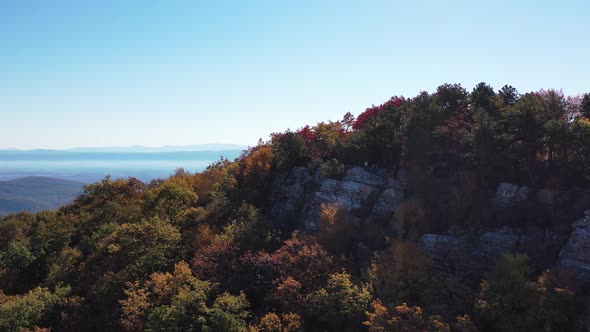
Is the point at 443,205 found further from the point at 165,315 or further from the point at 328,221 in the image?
the point at 165,315

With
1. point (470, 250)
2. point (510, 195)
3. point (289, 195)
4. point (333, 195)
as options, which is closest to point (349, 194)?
point (333, 195)

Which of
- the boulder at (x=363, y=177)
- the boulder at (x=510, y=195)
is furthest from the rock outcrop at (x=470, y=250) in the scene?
the boulder at (x=363, y=177)

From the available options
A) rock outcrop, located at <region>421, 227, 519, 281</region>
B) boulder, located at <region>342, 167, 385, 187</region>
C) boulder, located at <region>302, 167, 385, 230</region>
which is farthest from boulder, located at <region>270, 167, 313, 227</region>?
rock outcrop, located at <region>421, 227, 519, 281</region>

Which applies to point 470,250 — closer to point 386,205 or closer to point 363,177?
point 386,205

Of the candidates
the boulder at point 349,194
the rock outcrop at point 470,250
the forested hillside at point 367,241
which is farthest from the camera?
the boulder at point 349,194

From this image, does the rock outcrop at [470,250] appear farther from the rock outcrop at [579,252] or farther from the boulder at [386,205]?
the boulder at [386,205]

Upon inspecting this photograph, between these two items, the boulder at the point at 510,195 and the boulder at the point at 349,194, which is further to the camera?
the boulder at the point at 349,194

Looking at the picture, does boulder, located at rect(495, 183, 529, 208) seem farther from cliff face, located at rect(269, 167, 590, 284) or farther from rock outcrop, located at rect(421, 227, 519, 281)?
rock outcrop, located at rect(421, 227, 519, 281)
